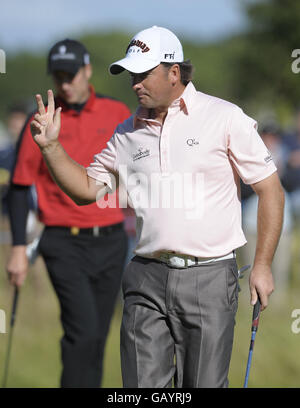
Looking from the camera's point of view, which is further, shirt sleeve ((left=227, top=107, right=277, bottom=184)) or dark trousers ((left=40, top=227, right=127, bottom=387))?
dark trousers ((left=40, top=227, right=127, bottom=387))

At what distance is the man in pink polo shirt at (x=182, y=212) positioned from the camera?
4.02 m

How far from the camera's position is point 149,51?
4086 millimetres

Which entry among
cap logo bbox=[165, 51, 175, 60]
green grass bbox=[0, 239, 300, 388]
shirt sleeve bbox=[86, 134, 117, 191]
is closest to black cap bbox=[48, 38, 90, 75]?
shirt sleeve bbox=[86, 134, 117, 191]

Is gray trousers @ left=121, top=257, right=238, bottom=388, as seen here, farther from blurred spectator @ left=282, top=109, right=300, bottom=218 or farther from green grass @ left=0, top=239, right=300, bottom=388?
blurred spectator @ left=282, top=109, right=300, bottom=218

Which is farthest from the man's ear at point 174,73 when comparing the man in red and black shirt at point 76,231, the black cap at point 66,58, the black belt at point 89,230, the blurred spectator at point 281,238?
the blurred spectator at point 281,238

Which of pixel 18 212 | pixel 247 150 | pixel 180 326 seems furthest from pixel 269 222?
pixel 18 212

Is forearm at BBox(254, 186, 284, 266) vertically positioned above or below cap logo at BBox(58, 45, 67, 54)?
below

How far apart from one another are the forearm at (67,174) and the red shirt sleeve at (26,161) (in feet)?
4.62

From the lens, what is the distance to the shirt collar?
4.10 meters

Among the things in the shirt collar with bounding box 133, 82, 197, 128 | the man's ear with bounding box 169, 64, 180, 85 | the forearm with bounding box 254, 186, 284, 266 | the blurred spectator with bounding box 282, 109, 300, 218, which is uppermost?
the man's ear with bounding box 169, 64, 180, 85

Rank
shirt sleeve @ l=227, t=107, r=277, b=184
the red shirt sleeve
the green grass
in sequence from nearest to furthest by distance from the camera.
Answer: shirt sleeve @ l=227, t=107, r=277, b=184, the red shirt sleeve, the green grass

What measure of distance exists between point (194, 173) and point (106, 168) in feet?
2.02

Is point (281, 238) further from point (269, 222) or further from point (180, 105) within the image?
point (180, 105)
